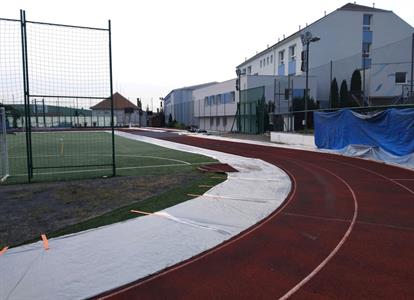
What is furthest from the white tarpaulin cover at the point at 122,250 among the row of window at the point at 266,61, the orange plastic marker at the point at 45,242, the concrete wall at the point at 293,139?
the row of window at the point at 266,61

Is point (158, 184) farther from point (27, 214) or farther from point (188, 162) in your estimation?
point (188, 162)

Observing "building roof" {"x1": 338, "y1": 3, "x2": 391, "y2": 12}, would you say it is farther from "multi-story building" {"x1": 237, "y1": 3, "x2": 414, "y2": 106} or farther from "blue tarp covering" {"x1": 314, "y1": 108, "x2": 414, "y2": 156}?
"blue tarp covering" {"x1": 314, "y1": 108, "x2": 414, "y2": 156}

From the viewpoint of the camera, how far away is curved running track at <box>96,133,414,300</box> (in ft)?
14.3

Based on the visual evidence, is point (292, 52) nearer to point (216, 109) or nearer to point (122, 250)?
point (216, 109)

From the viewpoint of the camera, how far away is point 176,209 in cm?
786

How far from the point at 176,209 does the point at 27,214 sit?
2.97 m

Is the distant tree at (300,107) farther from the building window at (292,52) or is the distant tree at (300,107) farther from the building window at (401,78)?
the building window at (292,52)

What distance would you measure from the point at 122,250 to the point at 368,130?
1561 centimetres

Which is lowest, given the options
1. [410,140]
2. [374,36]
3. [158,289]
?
[158,289]

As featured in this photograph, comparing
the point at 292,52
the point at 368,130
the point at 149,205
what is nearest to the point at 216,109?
the point at 292,52

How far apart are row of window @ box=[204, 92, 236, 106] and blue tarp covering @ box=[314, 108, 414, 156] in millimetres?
26645

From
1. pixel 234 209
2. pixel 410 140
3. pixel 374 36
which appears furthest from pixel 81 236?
pixel 374 36

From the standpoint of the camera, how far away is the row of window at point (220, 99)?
49.8 metres

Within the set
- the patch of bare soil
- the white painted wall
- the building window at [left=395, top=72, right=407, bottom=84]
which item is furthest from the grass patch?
the white painted wall
